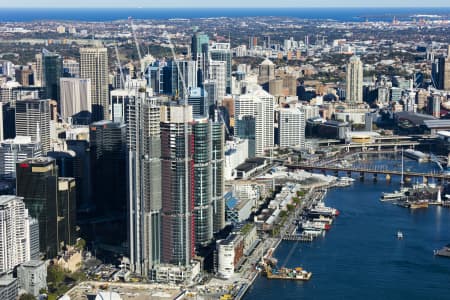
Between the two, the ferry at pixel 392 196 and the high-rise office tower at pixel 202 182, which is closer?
the high-rise office tower at pixel 202 182

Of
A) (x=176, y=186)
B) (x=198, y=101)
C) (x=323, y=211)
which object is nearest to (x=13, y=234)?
(x=176, y=186)

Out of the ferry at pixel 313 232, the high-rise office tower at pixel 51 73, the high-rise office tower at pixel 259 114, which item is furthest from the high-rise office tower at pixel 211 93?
the ferry at pixel 313 232

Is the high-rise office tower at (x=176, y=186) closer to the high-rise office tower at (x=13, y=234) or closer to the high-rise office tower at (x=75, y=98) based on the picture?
the high-rise office tower at (x=13, y=234)

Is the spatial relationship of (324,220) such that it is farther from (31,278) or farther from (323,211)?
(31,278)

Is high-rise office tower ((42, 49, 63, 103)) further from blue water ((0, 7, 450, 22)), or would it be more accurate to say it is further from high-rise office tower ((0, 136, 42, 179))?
Answer: blue water ((0, 7, 450, 22))

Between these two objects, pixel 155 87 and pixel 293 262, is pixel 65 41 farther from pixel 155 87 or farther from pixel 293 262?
pixel 293 262

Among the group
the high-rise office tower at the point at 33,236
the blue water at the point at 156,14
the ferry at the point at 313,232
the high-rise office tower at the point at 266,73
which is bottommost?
the ferry at the point at 313,232

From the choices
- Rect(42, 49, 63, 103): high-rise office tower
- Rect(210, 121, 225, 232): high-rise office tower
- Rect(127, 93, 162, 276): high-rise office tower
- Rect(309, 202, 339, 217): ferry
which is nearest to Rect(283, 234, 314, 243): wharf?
Rect(210, 121, 225, 232): high-rise office tower

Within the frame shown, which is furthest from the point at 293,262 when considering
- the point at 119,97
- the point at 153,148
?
the point at 119,97
